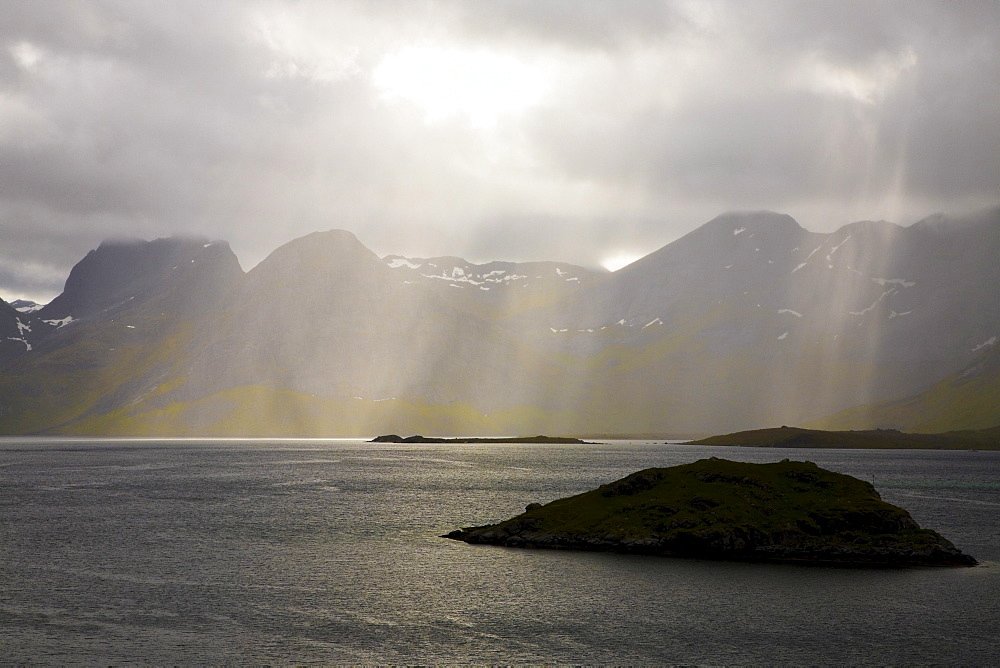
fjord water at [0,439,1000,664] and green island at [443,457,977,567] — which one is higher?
green island at [443,457,977,567]

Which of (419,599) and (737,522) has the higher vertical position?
(737,522)

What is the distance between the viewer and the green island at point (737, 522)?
70438mm

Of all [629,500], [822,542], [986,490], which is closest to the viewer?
[822,542]

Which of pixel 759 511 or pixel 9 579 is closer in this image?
pixel 9 579

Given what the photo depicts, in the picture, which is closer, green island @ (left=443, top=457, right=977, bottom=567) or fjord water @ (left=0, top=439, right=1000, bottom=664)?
fjord water @ (left=0, top=439, right=1000, bottom=664)

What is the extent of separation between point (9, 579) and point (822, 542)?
67054 mm

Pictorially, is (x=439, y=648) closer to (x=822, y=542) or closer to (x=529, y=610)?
(x=529, y=610)

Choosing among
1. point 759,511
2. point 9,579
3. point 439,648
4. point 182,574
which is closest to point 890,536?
point 759,511

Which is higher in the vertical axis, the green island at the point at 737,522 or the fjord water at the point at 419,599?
the green island at the point at 737,522

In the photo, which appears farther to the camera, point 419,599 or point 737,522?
point 737,522

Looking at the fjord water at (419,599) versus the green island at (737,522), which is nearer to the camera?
the fjord water at (419,599)

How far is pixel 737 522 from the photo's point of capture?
72.9 m

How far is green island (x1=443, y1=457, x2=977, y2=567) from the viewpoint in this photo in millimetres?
70438

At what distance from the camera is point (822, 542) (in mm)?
71312
